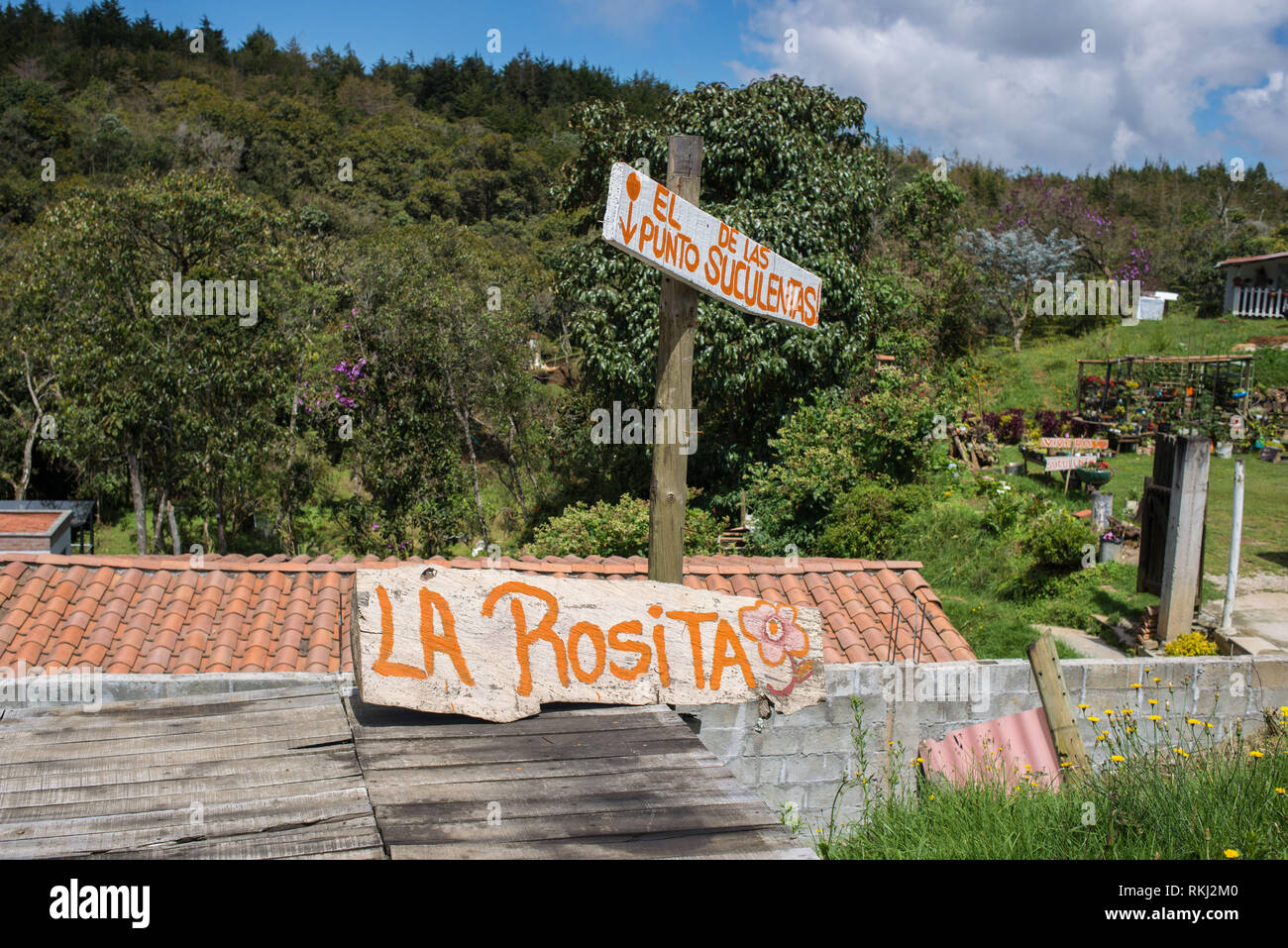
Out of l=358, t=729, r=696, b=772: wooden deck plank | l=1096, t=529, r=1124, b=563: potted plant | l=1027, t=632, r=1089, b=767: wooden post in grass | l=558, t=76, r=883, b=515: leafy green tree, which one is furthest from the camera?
l=558, t=76, r=883, b=515: leafy green tree

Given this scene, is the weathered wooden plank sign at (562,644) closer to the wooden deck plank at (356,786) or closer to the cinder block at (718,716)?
the wooden deck plank at (356,786)

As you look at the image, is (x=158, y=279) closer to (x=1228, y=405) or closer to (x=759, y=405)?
(x=759, y=405)

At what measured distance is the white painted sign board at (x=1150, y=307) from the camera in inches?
1152

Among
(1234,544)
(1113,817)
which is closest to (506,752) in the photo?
(1113,817)

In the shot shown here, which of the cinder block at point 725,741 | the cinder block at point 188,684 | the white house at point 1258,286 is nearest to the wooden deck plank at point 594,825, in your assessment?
the cinder block at point 188,684

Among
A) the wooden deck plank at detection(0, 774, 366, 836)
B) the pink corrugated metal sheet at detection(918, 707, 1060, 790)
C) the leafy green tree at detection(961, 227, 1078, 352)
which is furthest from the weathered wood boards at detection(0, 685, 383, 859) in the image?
the leafy green tree at detection(961, 227, 1078, 352)

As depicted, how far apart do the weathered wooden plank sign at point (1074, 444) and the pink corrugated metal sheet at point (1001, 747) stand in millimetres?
11885

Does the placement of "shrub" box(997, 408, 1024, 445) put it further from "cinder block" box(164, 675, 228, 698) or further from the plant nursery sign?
"cinder block" box(164, 675, 228, 698)

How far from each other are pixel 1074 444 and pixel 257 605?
1409 centimetres

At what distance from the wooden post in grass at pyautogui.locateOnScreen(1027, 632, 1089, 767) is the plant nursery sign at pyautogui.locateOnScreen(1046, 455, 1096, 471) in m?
10.4

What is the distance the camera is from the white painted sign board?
2927 centimetres

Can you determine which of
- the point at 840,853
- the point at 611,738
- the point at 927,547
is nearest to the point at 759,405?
the point at 927,547

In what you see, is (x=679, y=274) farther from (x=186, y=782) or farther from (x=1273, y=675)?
(x=1273, y=675)
